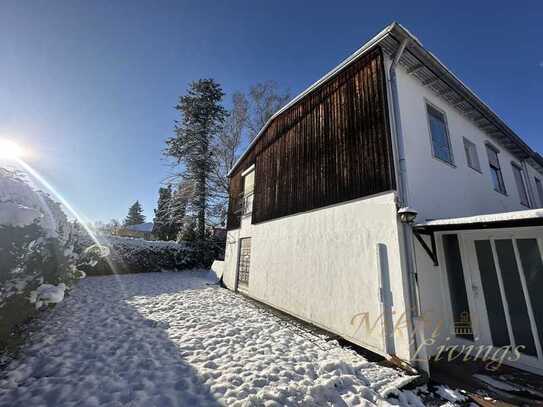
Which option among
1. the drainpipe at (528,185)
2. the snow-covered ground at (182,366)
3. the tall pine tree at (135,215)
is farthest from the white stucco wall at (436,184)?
the tall pine tree at (135,215)

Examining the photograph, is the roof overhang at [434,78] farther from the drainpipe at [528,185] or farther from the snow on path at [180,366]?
the snow on path at [180,366]

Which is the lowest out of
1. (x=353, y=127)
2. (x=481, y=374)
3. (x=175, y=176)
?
(x=481, y=374)

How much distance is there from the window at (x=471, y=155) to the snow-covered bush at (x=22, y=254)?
9.53m

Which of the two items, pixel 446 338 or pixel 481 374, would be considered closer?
pixel 481 374

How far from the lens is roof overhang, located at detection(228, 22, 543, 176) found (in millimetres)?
4652

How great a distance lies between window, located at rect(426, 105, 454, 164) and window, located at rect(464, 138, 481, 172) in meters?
1.28

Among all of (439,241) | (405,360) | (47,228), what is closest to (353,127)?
(439,241)

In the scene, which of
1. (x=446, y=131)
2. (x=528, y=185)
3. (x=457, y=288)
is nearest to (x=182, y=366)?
(x=457, y=288)

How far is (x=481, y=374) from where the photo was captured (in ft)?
11.3

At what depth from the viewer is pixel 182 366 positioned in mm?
3242

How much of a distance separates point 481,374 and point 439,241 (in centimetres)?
218

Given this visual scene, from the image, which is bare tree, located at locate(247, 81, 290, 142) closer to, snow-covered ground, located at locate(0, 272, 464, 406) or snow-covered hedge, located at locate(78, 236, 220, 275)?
snow-covered hedge, located at locate(78, 236, 220, 275)

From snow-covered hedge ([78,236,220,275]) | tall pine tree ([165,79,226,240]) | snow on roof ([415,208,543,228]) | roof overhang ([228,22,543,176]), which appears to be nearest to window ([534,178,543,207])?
roof overhang ([228,22,543,176])

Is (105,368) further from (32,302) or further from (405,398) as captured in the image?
(405,398)
